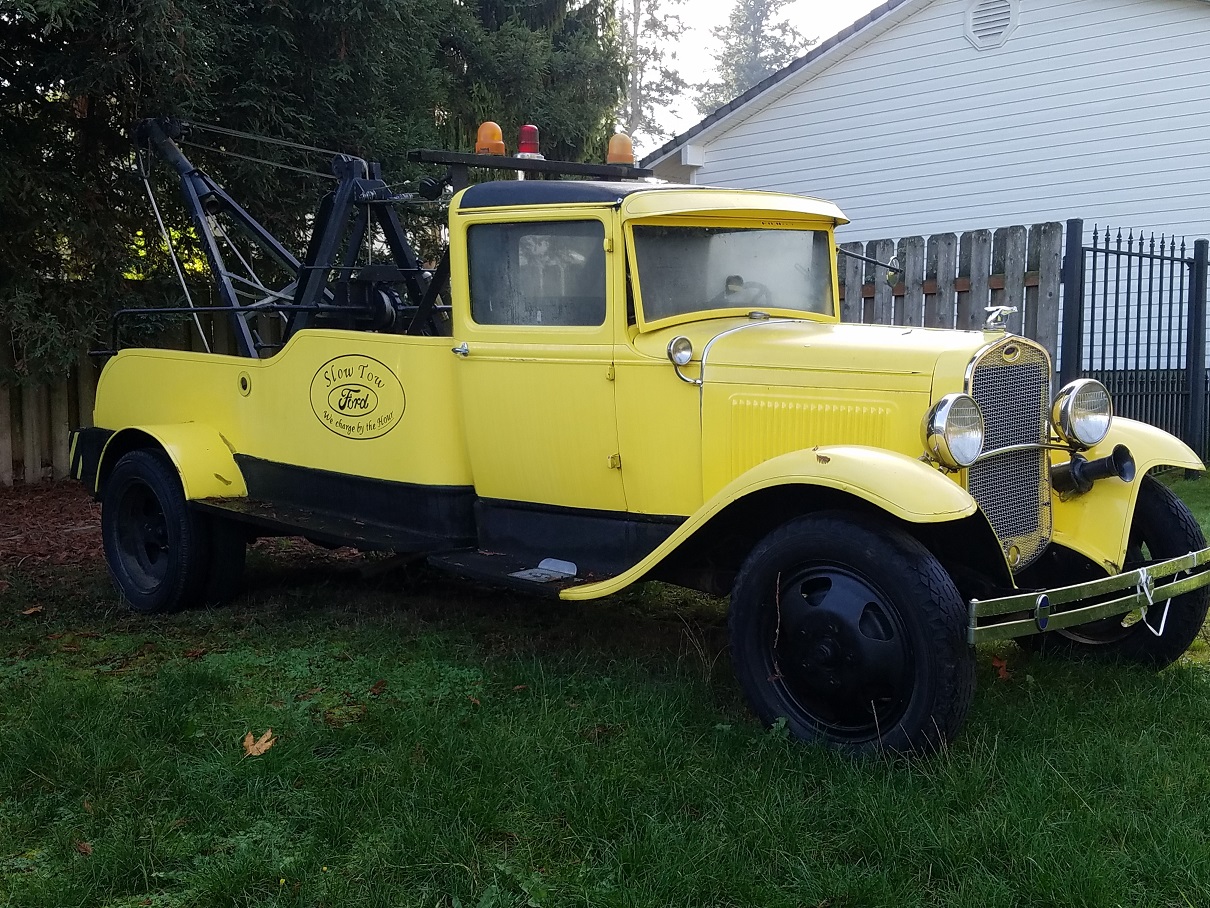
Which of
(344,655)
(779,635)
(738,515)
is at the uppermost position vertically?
(738,515)

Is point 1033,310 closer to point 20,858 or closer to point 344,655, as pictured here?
point 344,655

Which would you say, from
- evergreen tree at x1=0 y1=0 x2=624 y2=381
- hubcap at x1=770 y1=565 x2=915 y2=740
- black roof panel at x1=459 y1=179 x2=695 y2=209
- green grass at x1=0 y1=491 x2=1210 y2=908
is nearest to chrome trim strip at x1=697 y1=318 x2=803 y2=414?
black roof panel at x1=459 y1=179 x2=695 y2=209

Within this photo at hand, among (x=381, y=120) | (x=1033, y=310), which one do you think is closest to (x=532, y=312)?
(x=1033, y=310)

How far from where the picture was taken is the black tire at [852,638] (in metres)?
3.43

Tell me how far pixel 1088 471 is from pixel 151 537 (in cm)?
472

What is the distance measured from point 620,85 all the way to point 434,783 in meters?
12.5

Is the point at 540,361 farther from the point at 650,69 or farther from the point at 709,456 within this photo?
the point at 650,69

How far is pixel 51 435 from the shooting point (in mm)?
10062

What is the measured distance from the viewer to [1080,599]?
12.2ft

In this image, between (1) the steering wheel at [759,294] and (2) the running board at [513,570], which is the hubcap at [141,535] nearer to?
(2) the running board at [513,570]

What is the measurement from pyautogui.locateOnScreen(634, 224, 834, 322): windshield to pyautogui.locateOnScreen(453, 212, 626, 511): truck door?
0.20m

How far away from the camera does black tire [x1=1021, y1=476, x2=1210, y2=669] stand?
4.31m

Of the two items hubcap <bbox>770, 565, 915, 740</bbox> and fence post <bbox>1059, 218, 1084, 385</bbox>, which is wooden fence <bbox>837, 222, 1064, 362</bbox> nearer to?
→ fence post <bbox>1059, 218, 1084, 385</bbox>

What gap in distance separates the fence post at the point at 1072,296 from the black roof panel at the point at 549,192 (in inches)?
181
